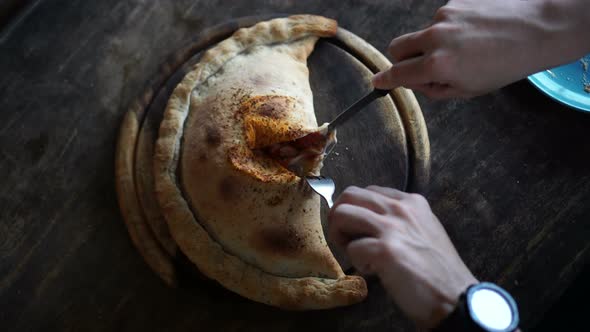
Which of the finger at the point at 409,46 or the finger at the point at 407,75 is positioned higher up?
the finger at the point at 409,46

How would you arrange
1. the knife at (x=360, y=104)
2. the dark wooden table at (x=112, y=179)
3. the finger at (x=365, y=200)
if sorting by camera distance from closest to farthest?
the finger at (x=365, y=200), the knife at (x=360, y=104), the dark wooden table at (x=112, y=179)

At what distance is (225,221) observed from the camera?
1256 millimetres

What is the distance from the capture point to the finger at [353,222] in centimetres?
94

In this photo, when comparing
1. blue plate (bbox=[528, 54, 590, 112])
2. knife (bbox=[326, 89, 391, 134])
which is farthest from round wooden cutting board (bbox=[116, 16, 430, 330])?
blue plate (bbox=[528, 54, 590, 112])

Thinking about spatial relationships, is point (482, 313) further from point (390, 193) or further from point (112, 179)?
point (112, 179)

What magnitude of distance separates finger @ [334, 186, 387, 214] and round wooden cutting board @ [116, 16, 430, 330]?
1.11 feet

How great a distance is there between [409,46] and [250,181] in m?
0.50

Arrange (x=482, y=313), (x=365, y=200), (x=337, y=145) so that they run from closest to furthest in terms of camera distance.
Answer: (x=482, y=313), (x=365, y=200), (x=337, y=145)

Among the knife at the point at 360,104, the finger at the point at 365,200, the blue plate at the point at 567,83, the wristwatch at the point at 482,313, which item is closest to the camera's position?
the wristwatch at the point at 482,313

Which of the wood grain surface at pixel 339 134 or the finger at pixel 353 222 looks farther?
the wood grain surface at pixel 339 134

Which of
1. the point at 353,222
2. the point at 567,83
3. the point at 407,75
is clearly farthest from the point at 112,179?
the point at 567,83

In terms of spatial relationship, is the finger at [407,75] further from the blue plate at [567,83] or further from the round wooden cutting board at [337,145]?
the blue plate at [567,83]

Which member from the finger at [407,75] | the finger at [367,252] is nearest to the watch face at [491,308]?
the finger at [367,252]

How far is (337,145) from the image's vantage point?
1402 mm
